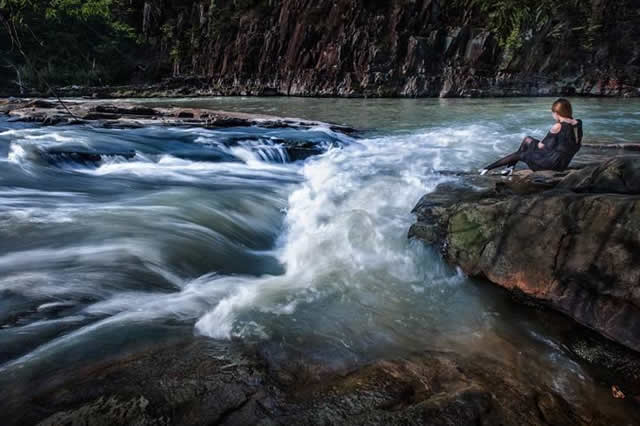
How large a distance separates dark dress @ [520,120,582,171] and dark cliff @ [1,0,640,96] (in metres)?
24.4

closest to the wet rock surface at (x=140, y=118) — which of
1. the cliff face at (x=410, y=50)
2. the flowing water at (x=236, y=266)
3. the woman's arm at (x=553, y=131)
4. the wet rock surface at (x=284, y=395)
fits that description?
the flowing water at (x=236, y=266)

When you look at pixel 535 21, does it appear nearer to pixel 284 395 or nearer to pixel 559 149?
pixel 559 149

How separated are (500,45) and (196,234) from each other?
2947 cm

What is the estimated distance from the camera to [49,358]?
8.39 ft

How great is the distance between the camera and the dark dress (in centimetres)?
535

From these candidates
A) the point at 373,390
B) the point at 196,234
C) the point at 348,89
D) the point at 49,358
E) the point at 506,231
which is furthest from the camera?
the point at 348,89

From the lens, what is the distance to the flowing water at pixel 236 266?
2844 mm

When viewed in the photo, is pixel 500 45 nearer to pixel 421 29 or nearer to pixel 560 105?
pixel 421 29

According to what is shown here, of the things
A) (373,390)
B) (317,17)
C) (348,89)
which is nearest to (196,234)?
(373,390)

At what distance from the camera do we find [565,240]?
11.0ft

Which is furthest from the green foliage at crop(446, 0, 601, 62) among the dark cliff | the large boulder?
the large boulder

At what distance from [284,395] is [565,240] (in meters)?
2.59

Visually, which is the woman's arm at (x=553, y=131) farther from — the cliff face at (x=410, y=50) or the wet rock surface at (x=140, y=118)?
the cliff face at (x=410, y=50)

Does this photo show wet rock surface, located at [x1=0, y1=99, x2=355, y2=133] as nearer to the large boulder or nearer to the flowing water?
the flowing water
